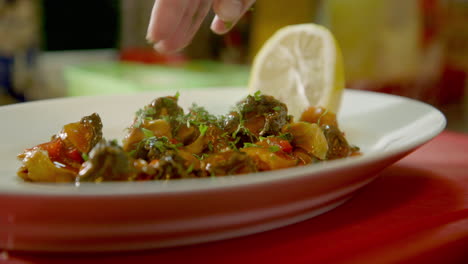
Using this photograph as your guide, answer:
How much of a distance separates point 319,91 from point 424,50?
14.0 ft

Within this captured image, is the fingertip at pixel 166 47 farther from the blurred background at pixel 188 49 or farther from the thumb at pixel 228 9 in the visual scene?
the blurred background at pixel 188 49

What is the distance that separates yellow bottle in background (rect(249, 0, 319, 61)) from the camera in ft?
15.9

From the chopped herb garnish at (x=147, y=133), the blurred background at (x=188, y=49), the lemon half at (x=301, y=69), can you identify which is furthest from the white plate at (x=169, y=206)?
the blurred background at (x=188, y=49)

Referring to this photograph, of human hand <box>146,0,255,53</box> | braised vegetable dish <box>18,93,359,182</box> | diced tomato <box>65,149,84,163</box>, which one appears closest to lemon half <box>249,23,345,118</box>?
braised vegetable dish <box>18,93,359,182</box>

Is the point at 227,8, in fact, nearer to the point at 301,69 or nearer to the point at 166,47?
the point at 166,47

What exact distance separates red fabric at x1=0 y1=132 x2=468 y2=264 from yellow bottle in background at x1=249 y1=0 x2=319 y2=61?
3714 mm

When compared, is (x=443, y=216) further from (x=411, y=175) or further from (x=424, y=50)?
(x=424, y=50)

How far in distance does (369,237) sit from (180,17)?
2.15 feet

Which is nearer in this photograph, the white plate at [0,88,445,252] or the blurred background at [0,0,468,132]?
the white plate at [0,88,445,252]

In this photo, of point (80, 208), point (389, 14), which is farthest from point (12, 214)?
point (389, 14)

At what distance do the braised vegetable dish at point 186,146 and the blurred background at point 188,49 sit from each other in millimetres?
2383

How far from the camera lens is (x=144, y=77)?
4.30m

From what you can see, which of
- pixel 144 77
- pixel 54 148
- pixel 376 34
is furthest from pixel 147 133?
pixel 376 34

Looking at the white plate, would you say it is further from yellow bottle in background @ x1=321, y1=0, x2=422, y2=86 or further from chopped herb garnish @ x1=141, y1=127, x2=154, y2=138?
yellow bottle in background @ x1=321, y1=0, x2=422, y2=86
